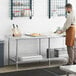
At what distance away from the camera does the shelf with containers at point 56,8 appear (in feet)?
23.8

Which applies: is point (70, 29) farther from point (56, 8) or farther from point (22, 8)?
point (22, 8)

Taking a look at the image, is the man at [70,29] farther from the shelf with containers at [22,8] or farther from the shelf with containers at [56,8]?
the shelf with containers at [22,8]

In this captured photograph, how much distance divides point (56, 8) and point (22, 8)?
1049 millimetres

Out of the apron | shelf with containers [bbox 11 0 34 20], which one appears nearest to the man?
the apron

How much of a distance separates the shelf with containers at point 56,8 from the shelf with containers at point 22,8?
575 mm

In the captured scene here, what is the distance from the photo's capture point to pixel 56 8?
7.39m

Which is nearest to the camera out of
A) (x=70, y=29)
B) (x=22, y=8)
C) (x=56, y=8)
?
(x=70, y=29)

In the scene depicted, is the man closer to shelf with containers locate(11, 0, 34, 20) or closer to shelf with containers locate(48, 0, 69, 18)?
shelf with containers locate(48, 0, 69, 18)

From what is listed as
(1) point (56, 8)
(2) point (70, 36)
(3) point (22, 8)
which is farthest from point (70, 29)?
(3) point (22, 8)

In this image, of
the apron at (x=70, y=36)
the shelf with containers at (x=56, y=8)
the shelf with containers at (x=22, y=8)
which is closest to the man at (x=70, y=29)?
the apron at (x=70, y=36)

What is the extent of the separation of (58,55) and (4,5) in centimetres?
194

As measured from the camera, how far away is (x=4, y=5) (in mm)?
6684

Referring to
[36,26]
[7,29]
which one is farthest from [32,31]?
[7,29]

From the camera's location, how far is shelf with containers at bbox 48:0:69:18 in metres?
7.25
